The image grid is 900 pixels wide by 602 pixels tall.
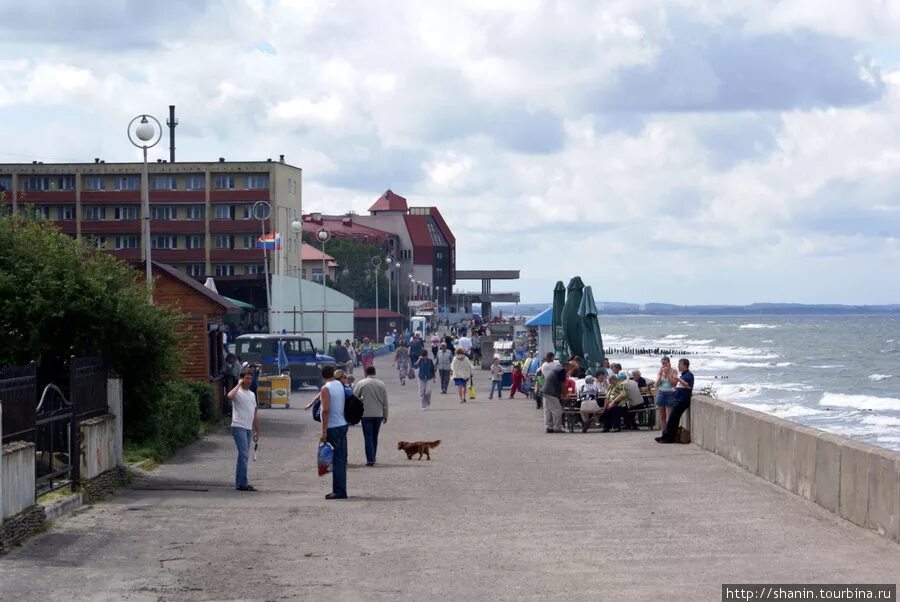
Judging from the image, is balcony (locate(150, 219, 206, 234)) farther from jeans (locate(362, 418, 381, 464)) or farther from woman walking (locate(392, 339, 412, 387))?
jeans (locate(362, 418, 381, 464))

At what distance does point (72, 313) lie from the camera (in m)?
17.5

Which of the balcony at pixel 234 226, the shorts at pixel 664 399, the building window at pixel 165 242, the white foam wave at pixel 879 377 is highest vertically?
the balcony at pixel 234 226

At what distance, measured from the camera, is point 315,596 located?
9773 millimetres

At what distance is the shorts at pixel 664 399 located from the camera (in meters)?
23.0

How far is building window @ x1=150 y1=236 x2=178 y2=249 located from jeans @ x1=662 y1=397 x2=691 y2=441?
278ft

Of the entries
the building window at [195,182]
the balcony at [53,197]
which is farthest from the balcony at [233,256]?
the balcony at [53,197]

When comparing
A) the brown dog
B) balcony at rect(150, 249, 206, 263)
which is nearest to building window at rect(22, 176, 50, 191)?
balcony at rect(150, 249, 206, 263)

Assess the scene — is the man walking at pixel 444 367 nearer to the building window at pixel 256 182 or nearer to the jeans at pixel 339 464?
the jeans at pixel 339 464

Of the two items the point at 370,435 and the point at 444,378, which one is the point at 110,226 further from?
the point at 370,435

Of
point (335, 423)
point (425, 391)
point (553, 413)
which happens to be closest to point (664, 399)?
point (553, 413)

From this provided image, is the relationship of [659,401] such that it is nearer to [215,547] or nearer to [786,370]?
[215,547]

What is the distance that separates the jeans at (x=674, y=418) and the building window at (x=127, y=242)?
286ft

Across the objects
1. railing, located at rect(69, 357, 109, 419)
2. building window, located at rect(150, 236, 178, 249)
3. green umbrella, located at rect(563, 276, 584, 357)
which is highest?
building window, located at rect(150, 236, 178, 249)

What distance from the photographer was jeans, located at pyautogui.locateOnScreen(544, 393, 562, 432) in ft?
85.0
